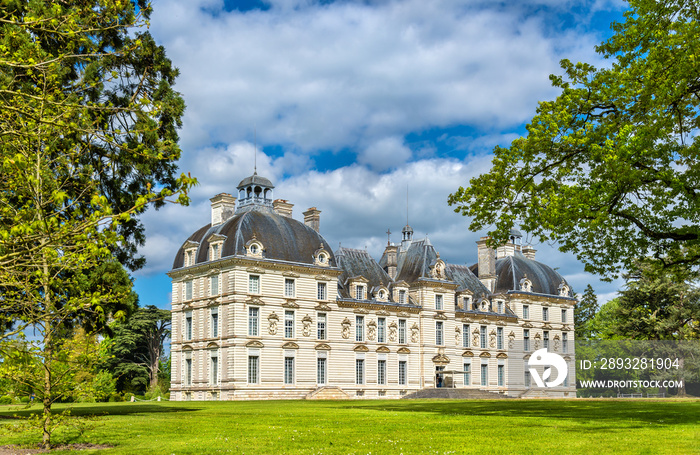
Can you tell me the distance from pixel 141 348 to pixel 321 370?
24.2 m

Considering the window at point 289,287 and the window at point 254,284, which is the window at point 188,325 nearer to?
the window at point 254,284

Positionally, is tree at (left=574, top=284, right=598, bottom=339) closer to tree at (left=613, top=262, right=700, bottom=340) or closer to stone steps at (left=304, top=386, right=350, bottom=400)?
tree at (left=613, top=262, right=700, bottom=340)

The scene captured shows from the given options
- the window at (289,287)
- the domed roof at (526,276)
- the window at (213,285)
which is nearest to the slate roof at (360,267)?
the window at (289,287)

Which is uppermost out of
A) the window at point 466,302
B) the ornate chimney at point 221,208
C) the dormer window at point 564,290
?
the ornate chimney at point 221,208

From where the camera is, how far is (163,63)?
28188 millimetres

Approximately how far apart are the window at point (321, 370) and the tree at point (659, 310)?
88.3 feet

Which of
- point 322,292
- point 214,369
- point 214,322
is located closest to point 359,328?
point 322,292

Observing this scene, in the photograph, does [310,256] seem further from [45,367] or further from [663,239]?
[45,367]

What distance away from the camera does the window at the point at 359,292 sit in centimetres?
5603

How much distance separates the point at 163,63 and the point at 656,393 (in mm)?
51612

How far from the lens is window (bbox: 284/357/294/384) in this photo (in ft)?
167

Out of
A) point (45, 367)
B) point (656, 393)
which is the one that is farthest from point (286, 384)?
point (45, 367)

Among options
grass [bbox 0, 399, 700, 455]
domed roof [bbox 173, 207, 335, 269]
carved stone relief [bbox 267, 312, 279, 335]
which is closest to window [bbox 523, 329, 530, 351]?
domed roof [bbox 173, 207, 335, 269]

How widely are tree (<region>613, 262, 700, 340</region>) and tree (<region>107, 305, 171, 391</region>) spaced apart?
41135 mm
